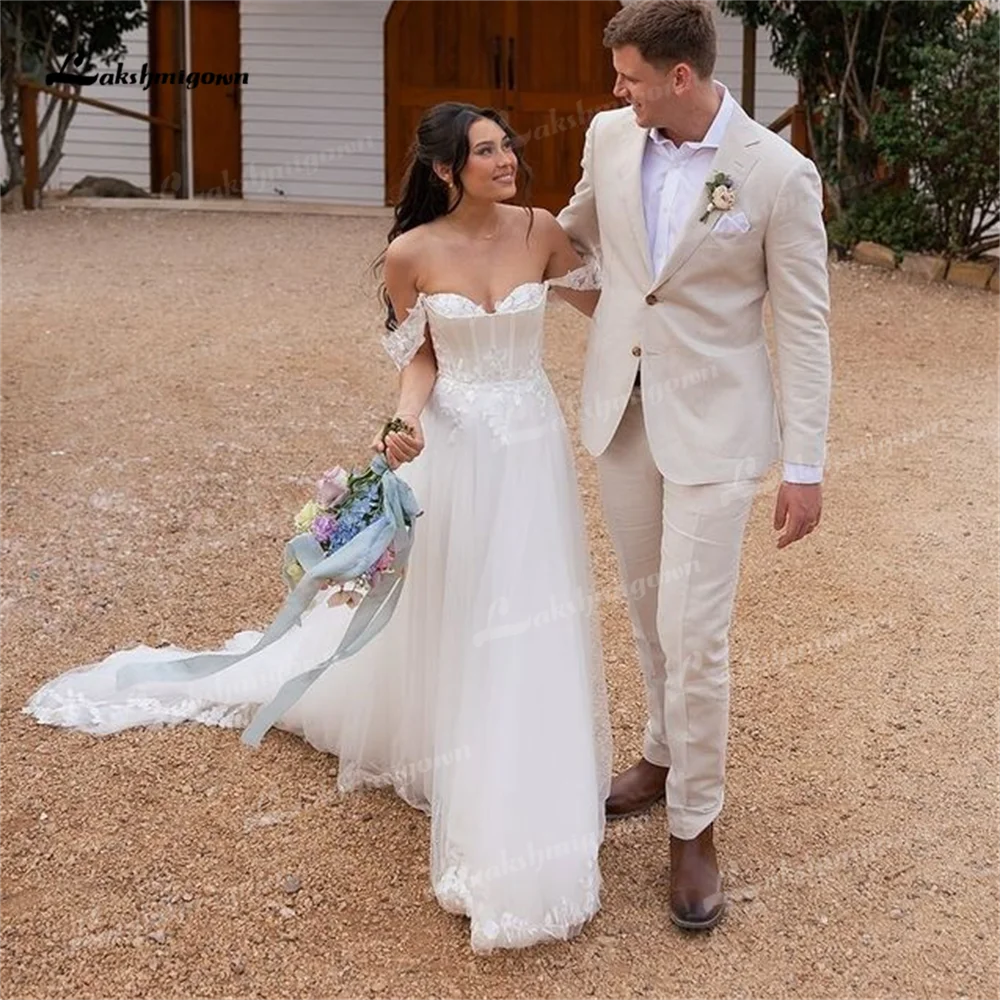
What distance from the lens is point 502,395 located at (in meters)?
3.45

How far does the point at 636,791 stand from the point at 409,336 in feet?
4.23

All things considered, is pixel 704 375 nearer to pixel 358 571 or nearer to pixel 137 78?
pixel 358 571

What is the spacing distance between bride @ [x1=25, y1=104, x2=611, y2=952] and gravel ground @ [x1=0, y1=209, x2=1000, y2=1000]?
19 cm

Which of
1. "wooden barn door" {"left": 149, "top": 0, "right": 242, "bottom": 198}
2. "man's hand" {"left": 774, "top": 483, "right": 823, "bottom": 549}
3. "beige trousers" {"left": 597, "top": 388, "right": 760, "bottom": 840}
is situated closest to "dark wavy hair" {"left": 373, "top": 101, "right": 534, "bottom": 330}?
"beige trousers" {"left": 597, "top": 388, "right": 760, "bottom": 840}

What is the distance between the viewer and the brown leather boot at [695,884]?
3.27 metres

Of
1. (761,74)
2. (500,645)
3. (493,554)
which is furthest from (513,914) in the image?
(761,74)

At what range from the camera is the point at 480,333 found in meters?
3.38

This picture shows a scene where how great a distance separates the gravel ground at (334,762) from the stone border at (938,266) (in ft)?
7.12

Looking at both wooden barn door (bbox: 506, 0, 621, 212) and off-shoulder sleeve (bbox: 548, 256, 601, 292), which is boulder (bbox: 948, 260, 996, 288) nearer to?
wooden barn door (bbox: 506, 0, 621, 212)

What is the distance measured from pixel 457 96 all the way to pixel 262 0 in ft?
7.84

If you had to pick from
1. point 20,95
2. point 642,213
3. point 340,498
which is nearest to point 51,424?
point 340,498

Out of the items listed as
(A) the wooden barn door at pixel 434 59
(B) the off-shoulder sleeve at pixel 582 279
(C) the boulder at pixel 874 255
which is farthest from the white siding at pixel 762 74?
(B) the off-shoulder sleeve at pixel 582 279

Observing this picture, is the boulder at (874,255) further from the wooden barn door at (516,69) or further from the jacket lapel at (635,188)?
the jacket lapel at (635,188)

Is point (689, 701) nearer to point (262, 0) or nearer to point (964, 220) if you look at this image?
point (964, 220)
